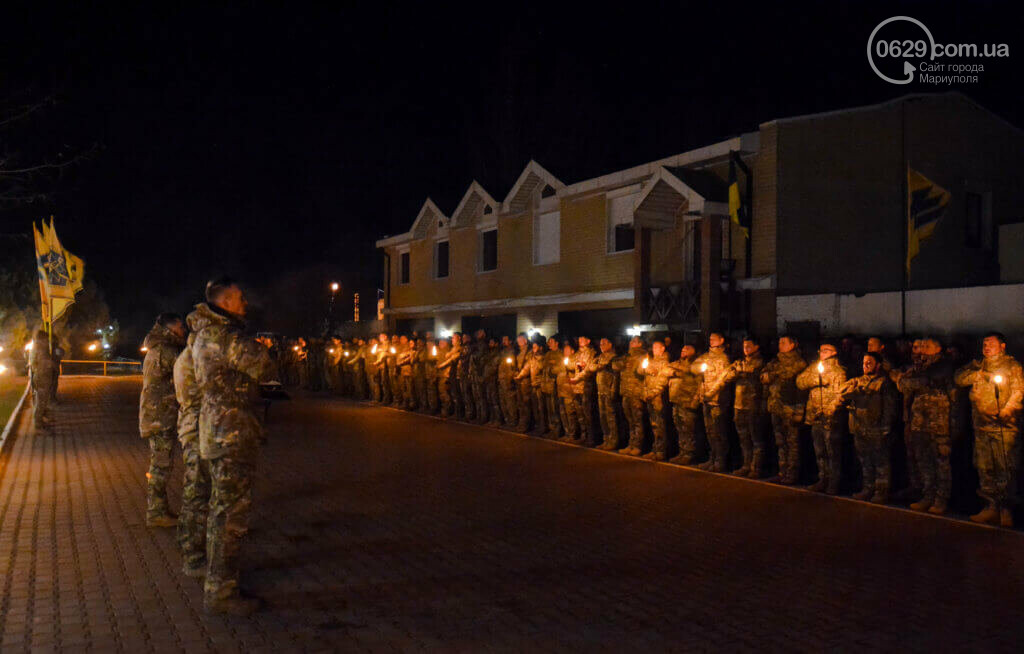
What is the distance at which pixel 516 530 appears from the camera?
8.52 m

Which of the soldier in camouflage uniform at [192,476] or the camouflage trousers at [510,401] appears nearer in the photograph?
the soldier in camouflage uniform at [192,476]

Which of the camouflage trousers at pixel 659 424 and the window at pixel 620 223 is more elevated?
the window at pixel 620 223

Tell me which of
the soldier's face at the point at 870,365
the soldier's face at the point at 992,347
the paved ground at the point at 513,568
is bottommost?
the paved ground at the point at 513,568

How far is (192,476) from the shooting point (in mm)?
6703

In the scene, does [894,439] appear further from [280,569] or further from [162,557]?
[162,557]

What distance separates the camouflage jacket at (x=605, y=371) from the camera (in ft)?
46.8

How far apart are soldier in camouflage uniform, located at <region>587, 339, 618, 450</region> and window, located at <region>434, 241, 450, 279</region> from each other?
18.3m

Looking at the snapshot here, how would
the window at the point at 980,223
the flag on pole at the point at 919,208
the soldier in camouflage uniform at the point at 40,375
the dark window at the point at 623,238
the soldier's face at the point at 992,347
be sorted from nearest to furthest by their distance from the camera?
the soldier's face at the point at 992,347
the flag on pole at the point at 919,208
the soldier in camouflage uniform at the point at 40,375
the window at the point at 980,223
the dark window at the point at 623,238

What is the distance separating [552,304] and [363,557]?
1826 cm

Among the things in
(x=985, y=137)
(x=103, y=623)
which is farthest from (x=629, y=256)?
(x=103, y=623)

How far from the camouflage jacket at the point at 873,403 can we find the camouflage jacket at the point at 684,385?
2709mm

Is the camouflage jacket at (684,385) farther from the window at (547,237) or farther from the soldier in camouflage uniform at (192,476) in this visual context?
the window at (547,237)

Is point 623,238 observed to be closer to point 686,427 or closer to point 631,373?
point 631,373

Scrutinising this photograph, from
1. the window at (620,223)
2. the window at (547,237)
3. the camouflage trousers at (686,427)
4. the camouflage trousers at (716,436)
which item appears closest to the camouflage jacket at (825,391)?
the camouflage trousers at (716,436)
